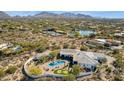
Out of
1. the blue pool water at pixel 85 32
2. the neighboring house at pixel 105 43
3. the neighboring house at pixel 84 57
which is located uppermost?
the blue pool water at pixel 85 32

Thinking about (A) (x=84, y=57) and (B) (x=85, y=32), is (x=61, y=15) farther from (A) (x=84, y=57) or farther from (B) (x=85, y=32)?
(A) (x=84, y=57)

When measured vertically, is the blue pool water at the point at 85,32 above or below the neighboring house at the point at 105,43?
above

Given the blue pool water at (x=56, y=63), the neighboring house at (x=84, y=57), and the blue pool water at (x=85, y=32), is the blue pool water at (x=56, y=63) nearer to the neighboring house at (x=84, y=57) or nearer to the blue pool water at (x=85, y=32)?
the neighboring house at (x=84, y=57)

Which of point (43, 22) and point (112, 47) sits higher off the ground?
point (43, 22)

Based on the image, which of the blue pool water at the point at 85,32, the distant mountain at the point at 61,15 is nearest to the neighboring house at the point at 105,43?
the blue pool water at the point at 85,32

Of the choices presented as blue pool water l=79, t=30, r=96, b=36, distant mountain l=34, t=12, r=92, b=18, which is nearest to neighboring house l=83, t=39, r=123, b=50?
blue pool water l=79, t=30, r=96, b=36

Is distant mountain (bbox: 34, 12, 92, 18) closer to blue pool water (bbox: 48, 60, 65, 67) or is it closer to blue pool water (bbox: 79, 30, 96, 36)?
blue pool water (bbox: 79, 30, 96, 36)

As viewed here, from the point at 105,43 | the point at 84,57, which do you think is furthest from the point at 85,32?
the point at 84,57

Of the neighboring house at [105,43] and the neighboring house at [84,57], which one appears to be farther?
the neighboring house at [105,43]
